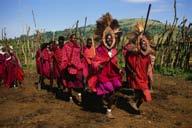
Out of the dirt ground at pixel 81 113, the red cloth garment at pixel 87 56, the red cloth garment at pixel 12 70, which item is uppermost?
the red cloth garment at pixel 87 56

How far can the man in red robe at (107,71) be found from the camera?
9141 mm

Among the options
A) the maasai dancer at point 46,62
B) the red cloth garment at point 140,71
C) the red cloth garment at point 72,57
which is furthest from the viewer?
the maasai dancer at point 46,62

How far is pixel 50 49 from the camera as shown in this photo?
13953mm

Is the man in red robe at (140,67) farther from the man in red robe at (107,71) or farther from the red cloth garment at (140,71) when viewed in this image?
the man in red robe at (107,71)

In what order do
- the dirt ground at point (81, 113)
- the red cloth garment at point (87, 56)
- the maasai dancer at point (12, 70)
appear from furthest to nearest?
the maasai dancer at point (12, 70) < the red cloth garment at point (87, 56) < the dirt ground at point (81, 113)

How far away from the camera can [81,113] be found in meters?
9.85

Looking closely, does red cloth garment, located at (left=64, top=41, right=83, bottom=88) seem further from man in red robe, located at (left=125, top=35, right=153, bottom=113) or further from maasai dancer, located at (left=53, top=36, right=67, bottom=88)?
man in red robe, located at (left=125, top=35, right=153, bottom=113)

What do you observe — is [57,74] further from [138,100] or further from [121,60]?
[121,60]

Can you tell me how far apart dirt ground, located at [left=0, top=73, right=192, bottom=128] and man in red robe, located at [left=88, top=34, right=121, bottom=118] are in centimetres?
61

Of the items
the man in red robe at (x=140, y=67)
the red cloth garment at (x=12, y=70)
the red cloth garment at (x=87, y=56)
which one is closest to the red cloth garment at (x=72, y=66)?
the red cloth garment at (x=87, y=56)

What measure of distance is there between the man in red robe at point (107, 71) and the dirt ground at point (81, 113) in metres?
0.61

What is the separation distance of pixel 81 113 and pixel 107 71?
4.76 ft

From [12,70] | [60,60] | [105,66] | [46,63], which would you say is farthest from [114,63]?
[12,70]

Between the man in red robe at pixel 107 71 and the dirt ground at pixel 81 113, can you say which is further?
the man in red robe at pixel 107 71
